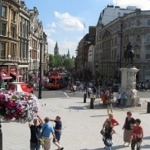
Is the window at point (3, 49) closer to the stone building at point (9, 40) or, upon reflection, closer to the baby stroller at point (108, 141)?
the stone building at point (9, 40)

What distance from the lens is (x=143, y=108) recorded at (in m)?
32.2

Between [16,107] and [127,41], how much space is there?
68209mm

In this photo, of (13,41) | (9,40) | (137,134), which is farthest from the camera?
(13,41)

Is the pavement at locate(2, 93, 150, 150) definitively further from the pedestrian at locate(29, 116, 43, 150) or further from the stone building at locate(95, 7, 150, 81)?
the stone building at locate(95, 7, 150, 81)

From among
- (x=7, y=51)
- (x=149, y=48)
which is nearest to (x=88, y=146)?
(x=7, y=51)

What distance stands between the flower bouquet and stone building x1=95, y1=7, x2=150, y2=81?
199ft

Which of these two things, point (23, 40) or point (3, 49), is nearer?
point (3, 49)

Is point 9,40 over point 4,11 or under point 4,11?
under

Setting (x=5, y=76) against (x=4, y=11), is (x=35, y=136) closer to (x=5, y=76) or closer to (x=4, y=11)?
(x=5, y=76)

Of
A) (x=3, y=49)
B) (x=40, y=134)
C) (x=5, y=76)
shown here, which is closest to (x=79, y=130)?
(x=40, y=134)

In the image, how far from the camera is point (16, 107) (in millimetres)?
11141

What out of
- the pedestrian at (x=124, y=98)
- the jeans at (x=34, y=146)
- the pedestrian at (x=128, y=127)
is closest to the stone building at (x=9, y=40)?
the pedestrian at (x=124, y=98)

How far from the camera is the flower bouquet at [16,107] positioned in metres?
11.1

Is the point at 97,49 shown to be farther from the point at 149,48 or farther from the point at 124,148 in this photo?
the point at 124,148
